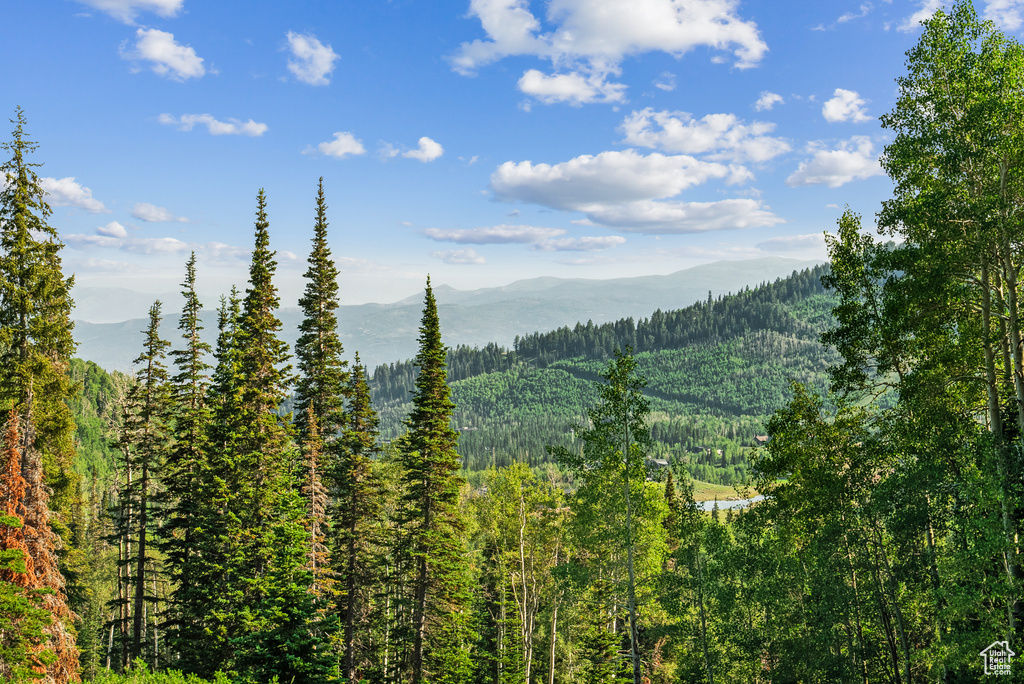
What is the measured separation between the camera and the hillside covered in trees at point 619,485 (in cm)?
1443

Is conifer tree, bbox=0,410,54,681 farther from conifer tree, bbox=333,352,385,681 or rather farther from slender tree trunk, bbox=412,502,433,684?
slender tree trunk, bbox=412,502,433,684

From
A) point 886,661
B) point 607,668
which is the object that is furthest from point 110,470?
point 886,661

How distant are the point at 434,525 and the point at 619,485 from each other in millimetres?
9454

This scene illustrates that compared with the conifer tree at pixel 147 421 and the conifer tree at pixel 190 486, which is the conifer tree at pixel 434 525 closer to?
the conifer tree at pixel 190 486

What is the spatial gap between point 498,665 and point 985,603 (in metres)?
31.4

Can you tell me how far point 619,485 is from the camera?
24.2 m

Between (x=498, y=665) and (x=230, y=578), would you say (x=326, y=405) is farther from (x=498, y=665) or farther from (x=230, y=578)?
(x=498, y=665)

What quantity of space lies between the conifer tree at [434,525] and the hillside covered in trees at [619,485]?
6.2 inches

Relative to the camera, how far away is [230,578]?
26.2m

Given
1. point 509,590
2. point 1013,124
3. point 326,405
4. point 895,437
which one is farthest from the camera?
point 509,590

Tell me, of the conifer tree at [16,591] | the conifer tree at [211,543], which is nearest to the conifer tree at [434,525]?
the conifer tree at [211,543]

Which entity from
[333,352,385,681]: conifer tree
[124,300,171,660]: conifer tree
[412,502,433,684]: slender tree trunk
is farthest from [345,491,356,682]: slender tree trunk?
[124,300,171,660]: conifer tree

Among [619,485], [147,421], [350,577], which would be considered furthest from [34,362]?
[619,485]

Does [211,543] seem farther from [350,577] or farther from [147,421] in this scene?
[147,421]
